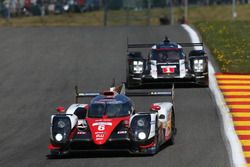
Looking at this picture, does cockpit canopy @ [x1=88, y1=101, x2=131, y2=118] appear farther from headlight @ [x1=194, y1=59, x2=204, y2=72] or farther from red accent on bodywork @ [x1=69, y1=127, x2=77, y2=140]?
headlight @ [x1=194, y1=59, x2=204, y2=72]

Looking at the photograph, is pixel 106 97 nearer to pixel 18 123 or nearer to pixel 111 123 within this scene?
pixel 111 123

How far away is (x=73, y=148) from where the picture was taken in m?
19.2

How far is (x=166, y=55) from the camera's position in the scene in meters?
29.5

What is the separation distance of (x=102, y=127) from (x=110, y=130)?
0.67 feet

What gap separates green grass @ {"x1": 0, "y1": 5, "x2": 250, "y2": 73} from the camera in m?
35.3

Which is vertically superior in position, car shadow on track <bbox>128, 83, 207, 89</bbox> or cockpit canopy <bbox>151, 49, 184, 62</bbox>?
cockpit canopy <bbox>151, 49, 184, 62</bbox>

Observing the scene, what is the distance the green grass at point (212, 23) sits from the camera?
35331 millimetres

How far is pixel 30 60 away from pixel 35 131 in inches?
542

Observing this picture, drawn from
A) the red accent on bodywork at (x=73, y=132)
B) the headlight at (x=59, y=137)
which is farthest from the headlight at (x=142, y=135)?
the headlight at (x=59, y=137)

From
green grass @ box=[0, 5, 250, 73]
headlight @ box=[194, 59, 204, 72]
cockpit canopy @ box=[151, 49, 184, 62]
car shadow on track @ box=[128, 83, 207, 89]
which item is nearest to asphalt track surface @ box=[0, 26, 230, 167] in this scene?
car shadow on track @ box=[128, 83, 207, 89]

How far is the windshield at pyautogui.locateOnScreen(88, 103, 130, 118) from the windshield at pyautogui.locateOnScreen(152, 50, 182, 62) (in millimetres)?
9391

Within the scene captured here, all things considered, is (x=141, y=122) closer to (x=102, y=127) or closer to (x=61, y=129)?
(x=102, y=127)

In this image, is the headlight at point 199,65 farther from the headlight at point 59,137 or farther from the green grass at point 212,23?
the headlight at point 59,137

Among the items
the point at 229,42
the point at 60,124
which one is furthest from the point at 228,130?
the point at 229,42
